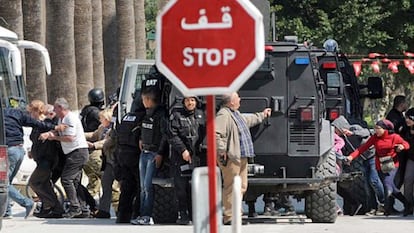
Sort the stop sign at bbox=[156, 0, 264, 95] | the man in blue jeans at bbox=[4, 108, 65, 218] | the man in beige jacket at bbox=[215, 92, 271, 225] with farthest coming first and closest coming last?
the man in blue jeans at bbox=[4, 108, 65, 218], the man in beige jacket at bbox=[215, 92, 271, 225], the stop sign at bbox=[156, 0, 264, 95]

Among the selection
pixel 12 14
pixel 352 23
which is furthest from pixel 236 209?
pixel 352 23

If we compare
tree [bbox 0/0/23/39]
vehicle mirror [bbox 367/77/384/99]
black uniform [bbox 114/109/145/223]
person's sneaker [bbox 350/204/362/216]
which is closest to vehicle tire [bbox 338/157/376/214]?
person's sneaker [bbox 350/204/362/216]

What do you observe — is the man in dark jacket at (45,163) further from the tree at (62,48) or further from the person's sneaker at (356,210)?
the tree at (62,48)

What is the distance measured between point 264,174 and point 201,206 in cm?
825

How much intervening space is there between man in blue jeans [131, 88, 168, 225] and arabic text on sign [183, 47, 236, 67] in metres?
8.21

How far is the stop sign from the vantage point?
858 cm

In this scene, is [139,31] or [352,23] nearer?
[352,23]

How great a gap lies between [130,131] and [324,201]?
8.51 feet

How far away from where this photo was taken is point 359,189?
19.5 m

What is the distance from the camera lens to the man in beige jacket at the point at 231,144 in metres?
15.6

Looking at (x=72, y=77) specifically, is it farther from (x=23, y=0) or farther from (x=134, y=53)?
(x=134, y=53)

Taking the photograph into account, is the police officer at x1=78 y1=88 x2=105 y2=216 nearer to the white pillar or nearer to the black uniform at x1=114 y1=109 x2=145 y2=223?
the black uniform at x1=114 y1=109 x2=145 y2=223

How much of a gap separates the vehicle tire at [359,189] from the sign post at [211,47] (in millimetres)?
10904

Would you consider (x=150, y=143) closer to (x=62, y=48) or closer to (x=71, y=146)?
(x=71, y=146)
